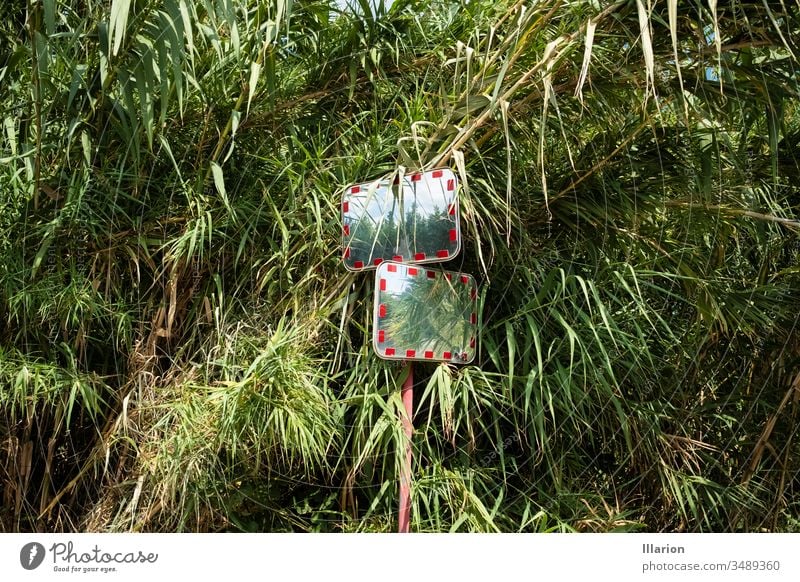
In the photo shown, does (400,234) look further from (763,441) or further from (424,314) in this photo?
(763,441)

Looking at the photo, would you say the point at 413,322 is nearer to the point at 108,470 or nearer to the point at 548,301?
the point at 548,301

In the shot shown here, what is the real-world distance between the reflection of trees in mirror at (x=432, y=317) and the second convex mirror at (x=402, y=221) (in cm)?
6

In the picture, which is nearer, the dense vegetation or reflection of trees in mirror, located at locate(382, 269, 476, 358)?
reflection of trees in mirror, located at locate(382, 269, 476, 358)

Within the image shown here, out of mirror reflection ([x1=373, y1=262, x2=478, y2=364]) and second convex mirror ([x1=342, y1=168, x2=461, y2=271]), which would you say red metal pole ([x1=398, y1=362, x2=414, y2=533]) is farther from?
second convex mirror ([x1=342, y1=168, x2=461, y2=271])

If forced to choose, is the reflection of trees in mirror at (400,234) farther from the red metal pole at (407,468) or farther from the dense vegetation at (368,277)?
the red metal pole at (407,468)

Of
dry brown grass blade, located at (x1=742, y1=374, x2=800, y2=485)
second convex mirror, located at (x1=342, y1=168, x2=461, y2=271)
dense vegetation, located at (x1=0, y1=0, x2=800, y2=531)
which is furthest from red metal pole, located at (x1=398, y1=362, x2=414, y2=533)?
dry brown grass blade, located at (x1=742, y1=374, x2=800, y2=485)

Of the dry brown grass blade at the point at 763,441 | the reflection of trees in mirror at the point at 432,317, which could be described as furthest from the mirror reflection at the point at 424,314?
the dry brown grass blade at the point at 763,441

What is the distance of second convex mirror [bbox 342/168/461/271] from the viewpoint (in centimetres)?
172

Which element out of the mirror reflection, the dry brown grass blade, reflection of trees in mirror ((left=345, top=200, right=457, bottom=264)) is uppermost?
reflection of trees in mirror ((left=345, top=200, right=457, bottom=264))

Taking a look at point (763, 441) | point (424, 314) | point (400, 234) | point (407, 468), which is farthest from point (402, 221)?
point (763, 441)

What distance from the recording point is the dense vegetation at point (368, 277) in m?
1.82

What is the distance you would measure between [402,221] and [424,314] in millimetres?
187

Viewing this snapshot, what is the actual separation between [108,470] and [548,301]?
104cm
